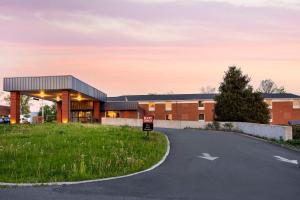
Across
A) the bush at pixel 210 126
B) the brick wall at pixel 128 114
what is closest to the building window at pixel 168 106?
the brick wall at pixel 128 114

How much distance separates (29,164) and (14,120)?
38824 millimetres

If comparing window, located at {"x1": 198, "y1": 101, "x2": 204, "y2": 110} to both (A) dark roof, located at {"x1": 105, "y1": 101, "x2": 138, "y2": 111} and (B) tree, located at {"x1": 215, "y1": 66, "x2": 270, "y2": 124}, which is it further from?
(B) tree, located at {"x1": 215, "y1": 66, "x2": 270, "y2": 124}

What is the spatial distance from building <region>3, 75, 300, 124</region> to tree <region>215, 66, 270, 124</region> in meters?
17.1

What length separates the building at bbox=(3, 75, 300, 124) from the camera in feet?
170

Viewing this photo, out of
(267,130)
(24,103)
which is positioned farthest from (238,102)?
(24,103)

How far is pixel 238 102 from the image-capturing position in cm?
5519

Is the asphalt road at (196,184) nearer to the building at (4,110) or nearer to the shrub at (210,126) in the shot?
the shrub at (210,126)

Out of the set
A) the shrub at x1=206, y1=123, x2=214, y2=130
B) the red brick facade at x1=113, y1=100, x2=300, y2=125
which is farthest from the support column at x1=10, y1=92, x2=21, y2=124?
the red brick facade at x1=113, y1=100, x2=300, y2=125

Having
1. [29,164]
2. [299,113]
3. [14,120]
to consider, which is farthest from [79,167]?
[299,113]

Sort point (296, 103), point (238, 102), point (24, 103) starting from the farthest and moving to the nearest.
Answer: point (24, 103) → point (296, 103) → point (238, 102)

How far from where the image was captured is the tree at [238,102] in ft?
180

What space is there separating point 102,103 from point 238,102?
26.2 metres

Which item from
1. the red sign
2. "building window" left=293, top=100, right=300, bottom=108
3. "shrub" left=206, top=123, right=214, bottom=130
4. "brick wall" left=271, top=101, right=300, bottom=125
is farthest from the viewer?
"building window" left=293, top=100, right=300, bottom=108

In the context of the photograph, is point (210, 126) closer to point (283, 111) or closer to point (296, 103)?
point (283, 111)
